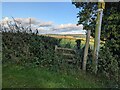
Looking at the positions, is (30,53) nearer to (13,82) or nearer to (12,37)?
(12,37)

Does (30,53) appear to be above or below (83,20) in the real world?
below

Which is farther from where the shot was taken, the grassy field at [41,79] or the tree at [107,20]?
the tree at [107,20]

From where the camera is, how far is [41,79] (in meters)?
8.98

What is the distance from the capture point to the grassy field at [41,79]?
27.8 feet

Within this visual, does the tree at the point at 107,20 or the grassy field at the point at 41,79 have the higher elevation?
the tree at the point at 107,20

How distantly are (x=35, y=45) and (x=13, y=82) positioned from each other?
12.7 feet

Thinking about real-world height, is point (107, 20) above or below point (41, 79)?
above

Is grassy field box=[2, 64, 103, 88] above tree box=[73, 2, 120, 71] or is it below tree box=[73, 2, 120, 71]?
below

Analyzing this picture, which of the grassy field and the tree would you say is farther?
the tree

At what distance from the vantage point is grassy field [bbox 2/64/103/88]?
27.8 ft

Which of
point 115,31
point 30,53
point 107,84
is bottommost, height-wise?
point 107,84

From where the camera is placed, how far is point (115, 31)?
12664mm

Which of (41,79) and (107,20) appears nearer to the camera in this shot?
(41,79)

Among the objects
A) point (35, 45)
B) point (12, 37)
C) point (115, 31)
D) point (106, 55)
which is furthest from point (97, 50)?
point (12, 37)
